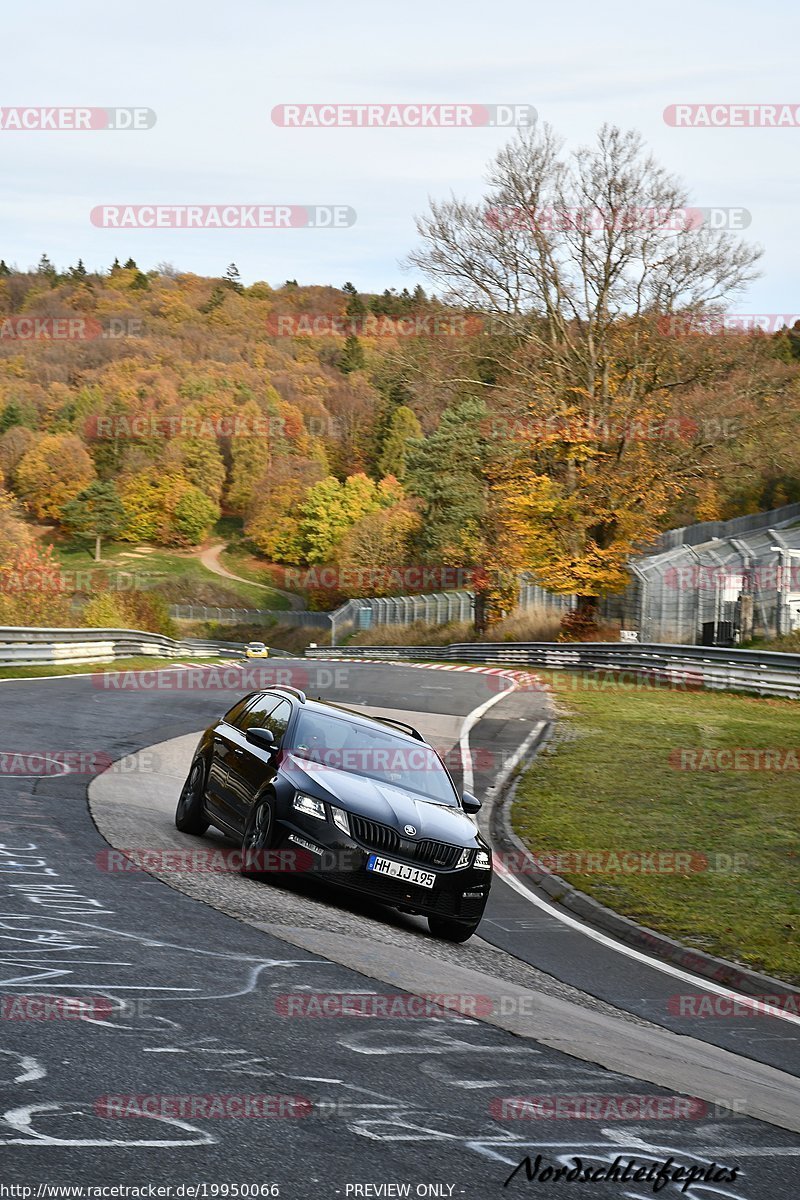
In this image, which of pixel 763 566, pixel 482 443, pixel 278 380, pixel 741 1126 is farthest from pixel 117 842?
pixel 278 380

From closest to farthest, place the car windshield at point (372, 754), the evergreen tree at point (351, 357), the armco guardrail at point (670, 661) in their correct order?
the car windshield at point (372, 754) → the armco guardrail at point (670, 661) → the evergreen tree at point (351, 357)

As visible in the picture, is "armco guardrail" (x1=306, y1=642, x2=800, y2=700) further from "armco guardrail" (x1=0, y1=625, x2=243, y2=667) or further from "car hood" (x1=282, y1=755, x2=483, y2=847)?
"car hood" (x1=282, y1=755, x2=483, y2=847)

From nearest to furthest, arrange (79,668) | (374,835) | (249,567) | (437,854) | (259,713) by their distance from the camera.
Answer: (374,835) < (437,854) < (259,713) < (79,668) < (249,567)

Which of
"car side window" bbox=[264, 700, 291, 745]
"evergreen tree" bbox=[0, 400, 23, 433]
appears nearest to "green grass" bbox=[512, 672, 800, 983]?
"car side window" bbox=[264, 700, 291, 745]

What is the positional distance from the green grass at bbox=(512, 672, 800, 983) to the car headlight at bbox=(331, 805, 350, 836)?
10.0 ft

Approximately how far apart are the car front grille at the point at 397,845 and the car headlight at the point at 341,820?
4 cm

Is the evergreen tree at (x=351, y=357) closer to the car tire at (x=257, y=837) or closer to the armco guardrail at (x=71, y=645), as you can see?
the armco guardrail at (x=71, y=645)

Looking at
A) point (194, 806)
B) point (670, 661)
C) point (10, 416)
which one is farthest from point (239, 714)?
point (10, 416)

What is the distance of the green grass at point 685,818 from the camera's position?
1134 centimetres

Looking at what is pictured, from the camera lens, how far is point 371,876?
32.4 ft

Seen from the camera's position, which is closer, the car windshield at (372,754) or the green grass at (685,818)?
the car windshield at (372,754)

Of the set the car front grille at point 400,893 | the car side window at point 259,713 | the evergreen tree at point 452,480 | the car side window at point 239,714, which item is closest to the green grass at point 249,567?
the evergreen tree at point 452,480

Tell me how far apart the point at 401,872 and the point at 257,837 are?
1.35 m

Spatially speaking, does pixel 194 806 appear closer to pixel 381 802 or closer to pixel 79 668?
pixel 381 802
